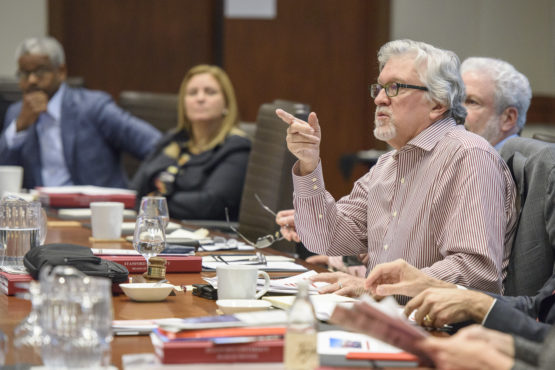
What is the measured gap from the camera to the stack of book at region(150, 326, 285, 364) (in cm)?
130

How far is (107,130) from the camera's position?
16.1 feet

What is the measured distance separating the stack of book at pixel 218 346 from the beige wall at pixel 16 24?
Result: 199 inches

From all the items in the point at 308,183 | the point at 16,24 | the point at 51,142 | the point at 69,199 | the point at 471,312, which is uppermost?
the point at 16,24

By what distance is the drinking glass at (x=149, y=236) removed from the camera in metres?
2.11

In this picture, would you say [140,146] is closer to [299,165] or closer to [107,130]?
[107,130]

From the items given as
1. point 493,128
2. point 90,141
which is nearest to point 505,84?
point 493,128

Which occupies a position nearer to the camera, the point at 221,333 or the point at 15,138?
the point at 221,333

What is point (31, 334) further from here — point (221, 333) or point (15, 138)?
point (15, 138)

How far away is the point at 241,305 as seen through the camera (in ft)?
5.60

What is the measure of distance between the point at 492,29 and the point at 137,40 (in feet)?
8.73

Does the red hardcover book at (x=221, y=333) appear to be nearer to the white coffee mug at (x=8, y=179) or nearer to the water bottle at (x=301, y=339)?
the water bottle at (x=301, y=339)

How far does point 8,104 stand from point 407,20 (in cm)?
310

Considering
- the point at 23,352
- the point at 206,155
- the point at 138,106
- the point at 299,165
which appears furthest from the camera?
the point at 138,106

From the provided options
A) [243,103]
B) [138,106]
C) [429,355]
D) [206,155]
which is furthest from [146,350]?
[243,103]
